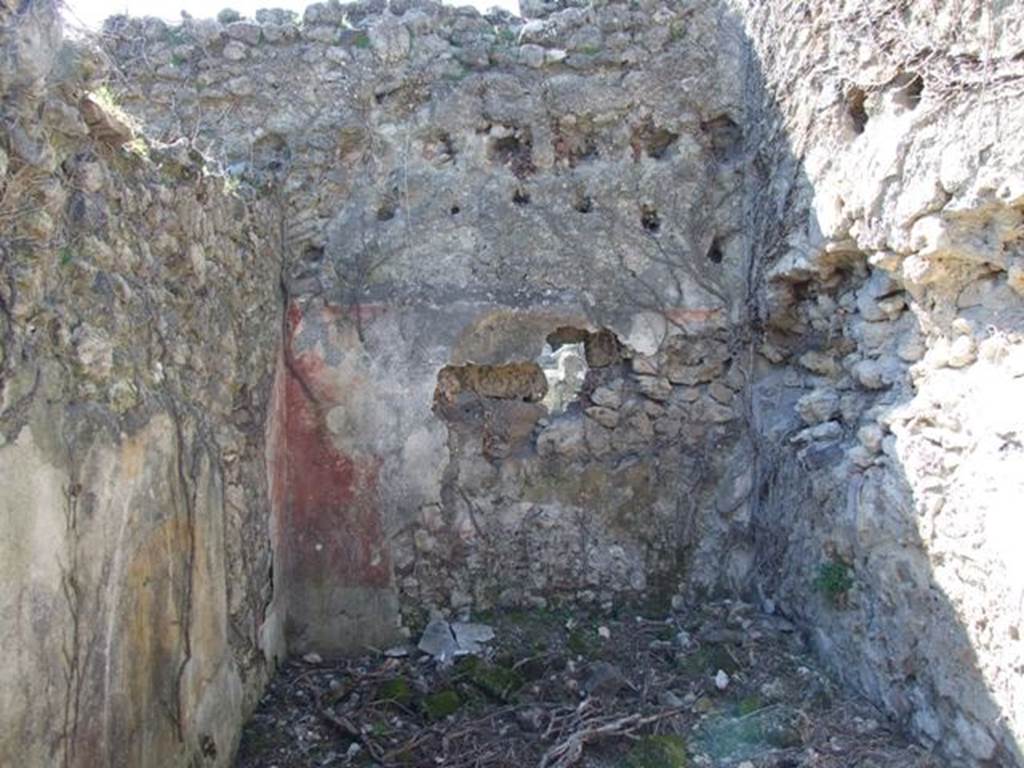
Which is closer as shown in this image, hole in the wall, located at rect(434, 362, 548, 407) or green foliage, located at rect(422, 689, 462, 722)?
green foliage, located at rect(422, 689, 462, 722)

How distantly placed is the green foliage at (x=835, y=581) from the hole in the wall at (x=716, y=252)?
1.74 metres

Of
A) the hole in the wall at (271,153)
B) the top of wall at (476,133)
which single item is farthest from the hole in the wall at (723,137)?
the hole in the wall at (271,153)

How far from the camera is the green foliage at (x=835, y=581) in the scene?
151 inches

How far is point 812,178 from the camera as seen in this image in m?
4.15

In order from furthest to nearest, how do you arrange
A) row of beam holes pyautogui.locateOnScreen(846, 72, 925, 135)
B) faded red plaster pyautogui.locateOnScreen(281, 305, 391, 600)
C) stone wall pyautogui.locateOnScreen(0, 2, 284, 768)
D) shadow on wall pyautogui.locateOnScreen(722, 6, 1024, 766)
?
1. faded red plaster pyautogui.locateOnScreen(281, 305, 391, 600)
2. row of beam holes pyautogui.locateOnScreen(846, 72, 925, 135)
3. shadow on wall pyautogui.locateOnScreen(722, 6, 1024, 766)
4. stone wall pyautogui.locateOnScreen(0, 2, 284, 768)

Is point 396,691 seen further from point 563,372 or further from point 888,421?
point 563,372

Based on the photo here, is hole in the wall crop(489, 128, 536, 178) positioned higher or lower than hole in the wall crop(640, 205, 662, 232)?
higher

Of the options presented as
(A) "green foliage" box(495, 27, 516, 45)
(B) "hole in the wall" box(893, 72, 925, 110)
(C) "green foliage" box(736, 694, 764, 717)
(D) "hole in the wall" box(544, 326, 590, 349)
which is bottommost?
(C) "green foliage" box(736, 694, 764, 717)

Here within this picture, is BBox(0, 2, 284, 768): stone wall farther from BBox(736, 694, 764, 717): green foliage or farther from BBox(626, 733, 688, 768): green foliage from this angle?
BBox(736, 694, 764, 717): green foliage

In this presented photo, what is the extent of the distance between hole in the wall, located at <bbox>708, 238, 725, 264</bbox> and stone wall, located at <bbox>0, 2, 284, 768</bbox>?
250 centimetres

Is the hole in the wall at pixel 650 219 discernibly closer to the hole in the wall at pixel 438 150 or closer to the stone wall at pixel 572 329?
the stone wall at pixel 572 329

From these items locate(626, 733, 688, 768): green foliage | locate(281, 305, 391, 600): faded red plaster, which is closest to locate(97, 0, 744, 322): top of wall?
locate(281, 305, 391, 600): faded red plaster

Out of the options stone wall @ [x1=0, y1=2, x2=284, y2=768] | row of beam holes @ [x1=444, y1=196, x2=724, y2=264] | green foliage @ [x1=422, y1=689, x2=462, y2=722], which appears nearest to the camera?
stone wall @ [x1=0, y1=2, x2=284, y2=768]

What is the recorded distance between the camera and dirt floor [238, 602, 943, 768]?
3.44 metres
